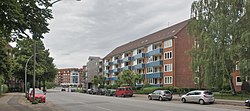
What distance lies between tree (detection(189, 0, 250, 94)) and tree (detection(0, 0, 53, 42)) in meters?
23.1

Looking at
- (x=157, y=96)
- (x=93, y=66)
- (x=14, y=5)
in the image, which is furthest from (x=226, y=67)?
(x=93, y=66)

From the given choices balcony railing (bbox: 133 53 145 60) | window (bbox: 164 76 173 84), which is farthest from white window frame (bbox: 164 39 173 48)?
balcony railing (bbox: 133 53 145 60)

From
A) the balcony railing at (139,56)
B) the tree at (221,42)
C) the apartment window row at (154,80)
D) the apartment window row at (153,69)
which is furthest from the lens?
the balcony railing at (139,56)

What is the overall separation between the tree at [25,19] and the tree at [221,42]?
23107 mm

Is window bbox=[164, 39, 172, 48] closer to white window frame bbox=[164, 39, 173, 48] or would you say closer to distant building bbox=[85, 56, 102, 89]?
white window frame bbox=[164, 39, 173, 48]

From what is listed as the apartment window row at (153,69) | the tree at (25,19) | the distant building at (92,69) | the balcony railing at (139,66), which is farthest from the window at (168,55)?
the distant building at (92,69)

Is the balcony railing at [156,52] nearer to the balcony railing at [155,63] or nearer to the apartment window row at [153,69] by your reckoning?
the balcony railing at [155,63]

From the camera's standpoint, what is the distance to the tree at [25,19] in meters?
12.6

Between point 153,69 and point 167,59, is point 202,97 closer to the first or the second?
point 167,59

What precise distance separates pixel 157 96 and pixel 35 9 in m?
24.5

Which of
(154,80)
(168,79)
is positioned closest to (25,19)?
(168,79)

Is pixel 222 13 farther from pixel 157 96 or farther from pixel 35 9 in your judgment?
pixel 35 9

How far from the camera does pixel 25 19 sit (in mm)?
14406

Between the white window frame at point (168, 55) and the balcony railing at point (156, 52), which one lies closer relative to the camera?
the white window frame at point (168, 55)
